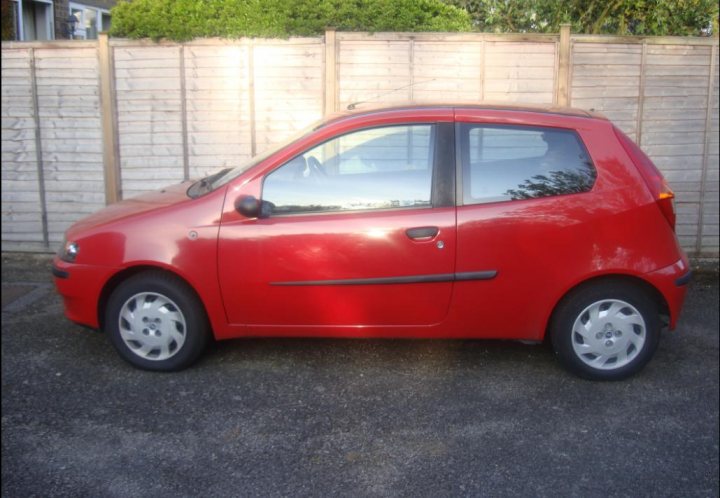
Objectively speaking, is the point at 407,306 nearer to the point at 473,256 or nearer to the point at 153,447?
the point at 473,256

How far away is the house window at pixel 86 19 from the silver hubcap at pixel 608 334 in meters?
11.6

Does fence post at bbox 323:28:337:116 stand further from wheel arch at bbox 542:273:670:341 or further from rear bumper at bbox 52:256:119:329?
wheel arch at bbox 542:273:670:341

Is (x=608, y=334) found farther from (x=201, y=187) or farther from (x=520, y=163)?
(x=201, y=187)

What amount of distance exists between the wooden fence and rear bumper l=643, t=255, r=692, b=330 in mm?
3170

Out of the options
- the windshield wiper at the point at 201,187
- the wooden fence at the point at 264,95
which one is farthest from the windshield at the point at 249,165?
the wooden fence at the point at 264,95

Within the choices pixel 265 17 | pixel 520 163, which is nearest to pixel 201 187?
pixel 520 163

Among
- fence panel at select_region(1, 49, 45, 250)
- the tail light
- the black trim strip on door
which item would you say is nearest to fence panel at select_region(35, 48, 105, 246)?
fence panel at select_region(1, 49, 45, 250)

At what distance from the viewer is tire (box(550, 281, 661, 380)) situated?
471 centimetres

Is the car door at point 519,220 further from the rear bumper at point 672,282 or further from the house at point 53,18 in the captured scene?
the house at point 53,18

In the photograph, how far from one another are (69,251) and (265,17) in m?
3.57

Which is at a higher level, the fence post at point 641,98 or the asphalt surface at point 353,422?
the fence post at point 641,98

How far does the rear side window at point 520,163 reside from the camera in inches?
184

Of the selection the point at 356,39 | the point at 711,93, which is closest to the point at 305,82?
the point at 356,39

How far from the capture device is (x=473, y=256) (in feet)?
15.1
